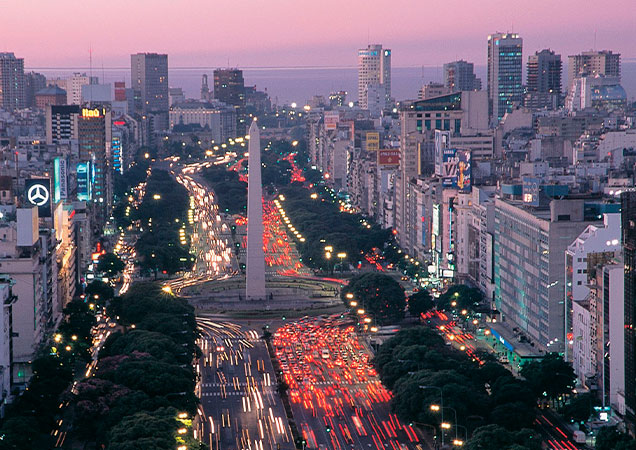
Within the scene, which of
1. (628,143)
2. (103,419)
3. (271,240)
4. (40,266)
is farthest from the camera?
(628,143)

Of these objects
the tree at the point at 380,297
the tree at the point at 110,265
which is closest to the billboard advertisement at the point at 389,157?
the tree at the point at 110,265

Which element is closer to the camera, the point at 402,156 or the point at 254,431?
the point at 254,431

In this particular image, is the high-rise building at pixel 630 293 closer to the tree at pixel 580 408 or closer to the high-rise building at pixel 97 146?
the tree at pixel 580 408

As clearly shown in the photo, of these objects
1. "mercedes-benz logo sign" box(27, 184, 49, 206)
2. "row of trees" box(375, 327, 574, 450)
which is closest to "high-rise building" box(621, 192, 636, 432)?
"row of trees" box(375, 327, 574, 450)

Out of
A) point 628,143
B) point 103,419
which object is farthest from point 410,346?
point 628,143

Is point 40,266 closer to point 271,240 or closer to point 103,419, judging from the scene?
point 103,419

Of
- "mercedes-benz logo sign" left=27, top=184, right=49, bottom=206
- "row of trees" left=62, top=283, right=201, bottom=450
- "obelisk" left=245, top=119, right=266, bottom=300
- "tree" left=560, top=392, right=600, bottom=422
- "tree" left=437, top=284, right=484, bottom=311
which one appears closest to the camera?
"row of trees" left=62, top=283, right=201, bottom=450

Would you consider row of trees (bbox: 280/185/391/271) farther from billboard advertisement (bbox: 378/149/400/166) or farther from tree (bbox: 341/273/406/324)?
tree (bbox: 341/273/406/324)

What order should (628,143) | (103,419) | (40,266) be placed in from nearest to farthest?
(103,419) → (40,266) → (628,143)
